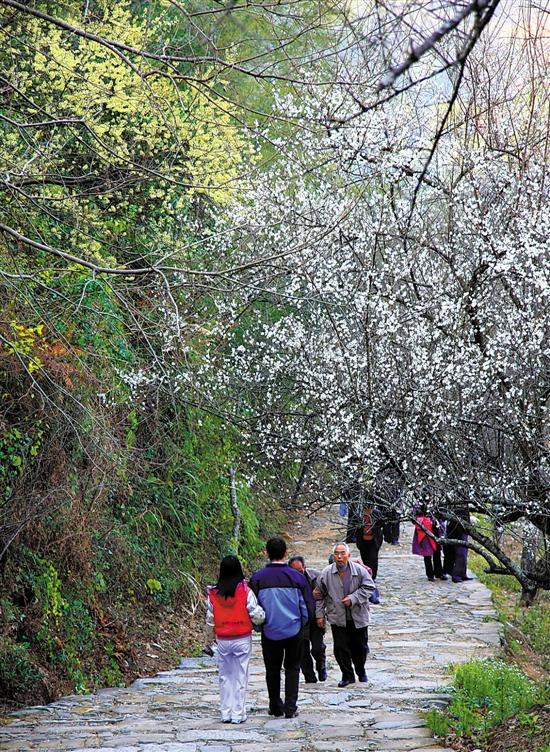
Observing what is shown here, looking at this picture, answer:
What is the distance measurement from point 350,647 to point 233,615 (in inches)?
80.8

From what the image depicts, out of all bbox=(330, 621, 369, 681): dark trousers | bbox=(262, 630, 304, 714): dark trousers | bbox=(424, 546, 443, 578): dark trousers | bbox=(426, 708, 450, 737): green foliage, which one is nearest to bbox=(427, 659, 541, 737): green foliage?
bbox=(426, 708, 450, 737): green foliage

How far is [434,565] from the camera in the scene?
1742cm

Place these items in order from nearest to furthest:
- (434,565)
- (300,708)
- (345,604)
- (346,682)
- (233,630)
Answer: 1. (233,630)
2. (300,708)
3. (345,604)
4. (346,682)
5. (434,565)

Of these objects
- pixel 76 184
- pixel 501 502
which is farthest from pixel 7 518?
pixel 501 502

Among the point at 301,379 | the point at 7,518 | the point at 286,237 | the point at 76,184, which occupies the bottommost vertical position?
the point at 7,518

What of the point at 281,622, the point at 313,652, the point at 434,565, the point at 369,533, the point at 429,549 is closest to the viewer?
the point at 281,622

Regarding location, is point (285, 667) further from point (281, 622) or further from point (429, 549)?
point (429, 549)

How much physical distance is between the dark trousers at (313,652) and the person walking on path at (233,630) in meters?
1.79

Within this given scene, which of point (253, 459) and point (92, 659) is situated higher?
point (253, 459)

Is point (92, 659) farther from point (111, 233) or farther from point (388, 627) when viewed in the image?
point (111, 233)

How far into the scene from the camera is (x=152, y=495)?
1467cm

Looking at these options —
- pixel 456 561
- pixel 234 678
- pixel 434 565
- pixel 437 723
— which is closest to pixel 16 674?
pixel 234 678

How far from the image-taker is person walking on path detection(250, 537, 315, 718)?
8.14m

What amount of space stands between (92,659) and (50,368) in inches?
143
